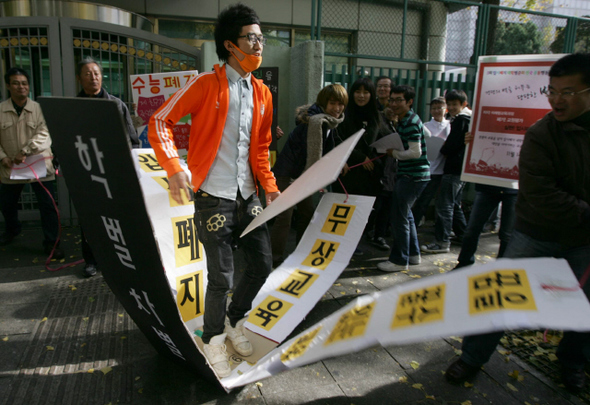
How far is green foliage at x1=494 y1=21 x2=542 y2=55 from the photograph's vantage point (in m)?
9.42

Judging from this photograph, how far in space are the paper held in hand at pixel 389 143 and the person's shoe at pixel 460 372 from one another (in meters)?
2.30

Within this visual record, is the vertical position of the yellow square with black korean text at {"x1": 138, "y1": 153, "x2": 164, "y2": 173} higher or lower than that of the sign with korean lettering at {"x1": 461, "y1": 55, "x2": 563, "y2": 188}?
lower

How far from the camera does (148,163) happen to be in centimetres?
334

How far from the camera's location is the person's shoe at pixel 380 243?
5.61 metres

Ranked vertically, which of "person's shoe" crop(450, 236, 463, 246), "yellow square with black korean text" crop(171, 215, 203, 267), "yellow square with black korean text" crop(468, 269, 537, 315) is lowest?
"person's shoe" crop(450, 236, 463, 246)

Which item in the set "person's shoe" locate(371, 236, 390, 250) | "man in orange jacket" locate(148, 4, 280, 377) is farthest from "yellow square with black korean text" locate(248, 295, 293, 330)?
"person's shoe" locate(371, 236, 390, 250)

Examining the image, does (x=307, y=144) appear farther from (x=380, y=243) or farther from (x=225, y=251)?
(x=380, y=243)

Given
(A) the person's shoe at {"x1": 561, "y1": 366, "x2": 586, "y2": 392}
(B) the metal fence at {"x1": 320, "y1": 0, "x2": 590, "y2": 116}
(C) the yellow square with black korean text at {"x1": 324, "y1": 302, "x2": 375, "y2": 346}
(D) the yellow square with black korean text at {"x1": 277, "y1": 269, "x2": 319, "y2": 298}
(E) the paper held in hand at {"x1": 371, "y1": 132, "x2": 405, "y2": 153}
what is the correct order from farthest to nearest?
(B) the metal fence at {"x1": 320, "y1": 0, "x2": 590, "y2": 116} → (E) the paper held in hand at {"x1": 371, "y1": 132, "x2": 405, "y2": 153} → (D) the yellow square with black korean text at {"x1": 277, "y1": 269, "x2": 319, "y2": 298} → (A) the person's shoe at {"x1": 561, "y1": 366, "x2": 586, "y2": 392} → (C) the yellow square with black korean text at {"x1": 324, "y1": 302, "x2": 375, "y2": 346}

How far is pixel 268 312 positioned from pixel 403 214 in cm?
203

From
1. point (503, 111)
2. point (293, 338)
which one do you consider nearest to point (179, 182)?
point (293, 338)

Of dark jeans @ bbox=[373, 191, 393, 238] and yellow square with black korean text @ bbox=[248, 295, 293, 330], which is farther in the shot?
dark jeans @ bbox=[373, 191, 393, 238]

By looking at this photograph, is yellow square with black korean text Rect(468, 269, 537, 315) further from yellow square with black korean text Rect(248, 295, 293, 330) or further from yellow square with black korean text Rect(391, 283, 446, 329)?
yellow square with black korean text Rect(248, 295, 293, 330)

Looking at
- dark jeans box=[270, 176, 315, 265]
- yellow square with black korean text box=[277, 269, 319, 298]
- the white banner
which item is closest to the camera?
the white banner

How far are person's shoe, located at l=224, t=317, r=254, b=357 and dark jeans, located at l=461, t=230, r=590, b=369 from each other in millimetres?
1417
